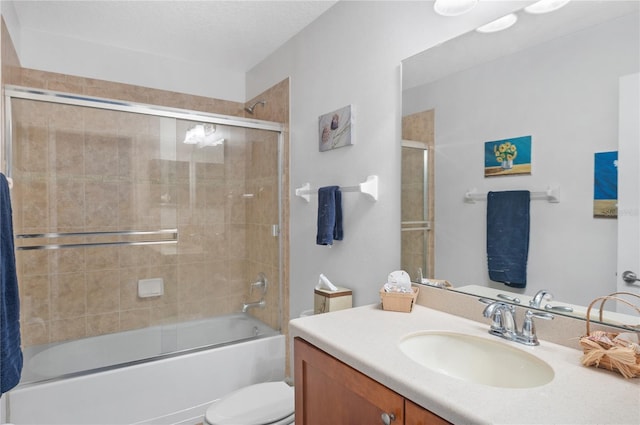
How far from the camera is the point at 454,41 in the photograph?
1.43m

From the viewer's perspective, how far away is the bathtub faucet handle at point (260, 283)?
2705 mm

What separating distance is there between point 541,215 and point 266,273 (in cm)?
193

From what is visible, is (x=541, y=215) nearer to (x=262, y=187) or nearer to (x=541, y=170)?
(x=541, y=170)

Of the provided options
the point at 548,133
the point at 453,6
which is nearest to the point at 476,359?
the point at 548,133

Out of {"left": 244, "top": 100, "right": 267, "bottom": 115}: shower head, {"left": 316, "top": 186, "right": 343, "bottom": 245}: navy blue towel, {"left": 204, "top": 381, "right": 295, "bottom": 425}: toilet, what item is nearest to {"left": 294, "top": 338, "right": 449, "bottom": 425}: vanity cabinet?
{"left": 204, "top": 381, "right": 295, "bottom": 425}: toilet

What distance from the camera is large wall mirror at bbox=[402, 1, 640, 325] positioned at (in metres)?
1.02

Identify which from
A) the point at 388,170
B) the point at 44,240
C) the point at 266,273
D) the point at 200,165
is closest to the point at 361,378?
the point at 388,170

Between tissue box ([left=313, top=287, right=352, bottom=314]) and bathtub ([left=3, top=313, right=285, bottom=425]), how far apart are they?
839 millimetres

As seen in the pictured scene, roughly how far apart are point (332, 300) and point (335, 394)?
719 mm

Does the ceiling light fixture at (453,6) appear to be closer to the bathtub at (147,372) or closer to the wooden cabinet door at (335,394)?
the wooden cabinet door at (335,394)

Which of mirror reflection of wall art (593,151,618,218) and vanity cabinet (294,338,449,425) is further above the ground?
mirror reflection of wall art (593,151,618,218)

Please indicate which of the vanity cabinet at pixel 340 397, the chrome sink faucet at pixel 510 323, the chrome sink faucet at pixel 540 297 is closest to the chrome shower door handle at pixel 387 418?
the vanity cabinet at pixel 340 397

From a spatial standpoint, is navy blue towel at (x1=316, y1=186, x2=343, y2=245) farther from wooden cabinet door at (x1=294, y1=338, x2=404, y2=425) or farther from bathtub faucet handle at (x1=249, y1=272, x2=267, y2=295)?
bathtub faucet handle at (x1=249, y1=272, x2=267, y2=295)

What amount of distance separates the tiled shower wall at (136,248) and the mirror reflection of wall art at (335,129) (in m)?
0.49
